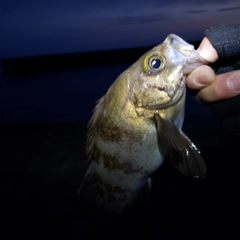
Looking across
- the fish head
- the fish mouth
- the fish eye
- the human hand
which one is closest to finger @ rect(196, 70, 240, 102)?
the human hand

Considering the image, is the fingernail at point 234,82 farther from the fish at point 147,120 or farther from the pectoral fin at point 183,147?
the pectoral fin at point 183,147

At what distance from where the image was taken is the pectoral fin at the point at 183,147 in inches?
85.1

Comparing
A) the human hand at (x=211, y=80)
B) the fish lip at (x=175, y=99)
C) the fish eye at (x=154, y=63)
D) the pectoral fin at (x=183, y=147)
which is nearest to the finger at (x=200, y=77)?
the human hand at (x=211, y=80)

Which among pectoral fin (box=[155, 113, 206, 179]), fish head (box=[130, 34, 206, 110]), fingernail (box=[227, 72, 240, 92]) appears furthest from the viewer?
fingernail (box=[227, 72, 240, 92])

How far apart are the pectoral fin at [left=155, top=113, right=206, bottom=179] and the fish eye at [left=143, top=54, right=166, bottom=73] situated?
37cm

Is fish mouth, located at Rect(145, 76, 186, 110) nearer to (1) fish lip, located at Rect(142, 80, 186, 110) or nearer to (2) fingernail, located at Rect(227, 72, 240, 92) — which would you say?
(1) fish lip, located at Rect(142, 80, 186, 110)

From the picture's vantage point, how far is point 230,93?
2496 mm

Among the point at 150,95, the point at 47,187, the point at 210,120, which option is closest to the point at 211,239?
the point at 150,95

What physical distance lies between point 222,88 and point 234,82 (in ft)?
0.36

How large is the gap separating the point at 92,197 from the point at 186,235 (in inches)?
83.9

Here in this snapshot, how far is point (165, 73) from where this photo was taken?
231 centimetres

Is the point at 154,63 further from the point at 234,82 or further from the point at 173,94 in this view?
the point at 234,82

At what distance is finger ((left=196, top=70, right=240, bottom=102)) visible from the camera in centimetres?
239

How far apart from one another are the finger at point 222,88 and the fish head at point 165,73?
230mm
